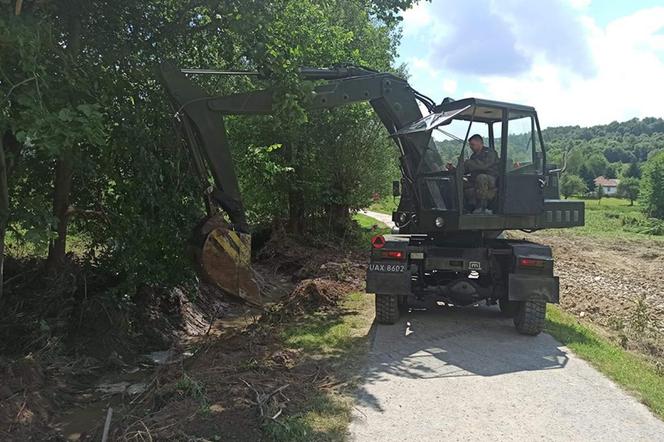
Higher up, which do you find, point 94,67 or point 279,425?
point 94,67

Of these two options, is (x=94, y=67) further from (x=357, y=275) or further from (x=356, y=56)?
(x=356, y=56)

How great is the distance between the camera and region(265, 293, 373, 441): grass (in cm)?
476

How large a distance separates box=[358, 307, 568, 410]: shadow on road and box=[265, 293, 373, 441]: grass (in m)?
0.25

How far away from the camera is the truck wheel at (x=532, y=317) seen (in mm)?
8094

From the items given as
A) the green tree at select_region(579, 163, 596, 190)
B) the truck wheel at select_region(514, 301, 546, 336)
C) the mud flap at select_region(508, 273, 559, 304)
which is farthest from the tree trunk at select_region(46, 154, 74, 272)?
the green tree at select_region(579, 163, 596, 190)

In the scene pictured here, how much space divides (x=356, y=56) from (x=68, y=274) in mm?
10060

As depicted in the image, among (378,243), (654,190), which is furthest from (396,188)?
(654,190)

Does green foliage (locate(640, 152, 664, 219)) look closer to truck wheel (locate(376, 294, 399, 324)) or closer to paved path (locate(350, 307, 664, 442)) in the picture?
truck wheel (locate(376, 294, 399, 324))

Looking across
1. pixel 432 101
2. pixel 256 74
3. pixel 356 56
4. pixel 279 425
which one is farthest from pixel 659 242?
pixel 279 425

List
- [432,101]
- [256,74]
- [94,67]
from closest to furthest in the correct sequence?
[94,67], [256,74], [432,101]

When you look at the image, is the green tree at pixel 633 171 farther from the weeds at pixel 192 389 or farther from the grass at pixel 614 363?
the weeds at pixel 192 389

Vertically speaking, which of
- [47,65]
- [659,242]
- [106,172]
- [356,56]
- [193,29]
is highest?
[356,56]

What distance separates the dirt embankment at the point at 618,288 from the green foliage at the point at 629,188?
205 feet

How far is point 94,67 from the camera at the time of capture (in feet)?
23.1
